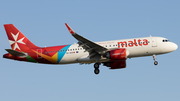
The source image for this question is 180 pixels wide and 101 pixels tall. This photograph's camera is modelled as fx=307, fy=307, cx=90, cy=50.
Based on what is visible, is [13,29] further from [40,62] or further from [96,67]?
[96,67]

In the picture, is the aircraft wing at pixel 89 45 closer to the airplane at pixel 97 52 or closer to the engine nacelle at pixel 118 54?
the airplane at pixel 97 52

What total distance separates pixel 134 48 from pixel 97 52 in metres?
5.30

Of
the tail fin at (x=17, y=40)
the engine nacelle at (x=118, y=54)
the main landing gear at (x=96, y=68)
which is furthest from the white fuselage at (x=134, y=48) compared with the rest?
the tail fin at (x=17, y=40)

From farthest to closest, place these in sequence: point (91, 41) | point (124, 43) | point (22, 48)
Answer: point (22, 48) → point (124, 43) → point (91, 41)

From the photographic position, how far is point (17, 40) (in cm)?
4834

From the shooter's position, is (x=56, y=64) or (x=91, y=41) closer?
(x=91, y=41)

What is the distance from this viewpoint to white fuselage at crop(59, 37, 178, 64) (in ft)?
144

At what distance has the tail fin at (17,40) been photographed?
1877 inches

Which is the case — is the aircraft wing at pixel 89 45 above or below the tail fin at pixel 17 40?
below

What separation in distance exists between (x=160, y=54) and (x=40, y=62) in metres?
17.9

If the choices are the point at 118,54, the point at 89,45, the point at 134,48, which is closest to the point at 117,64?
the point at 134,48

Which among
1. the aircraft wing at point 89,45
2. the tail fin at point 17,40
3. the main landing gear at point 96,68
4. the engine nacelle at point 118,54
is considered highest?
the tail fin at point 17,40

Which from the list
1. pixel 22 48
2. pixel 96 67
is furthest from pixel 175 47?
pixel 22 48

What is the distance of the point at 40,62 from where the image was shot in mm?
46219
